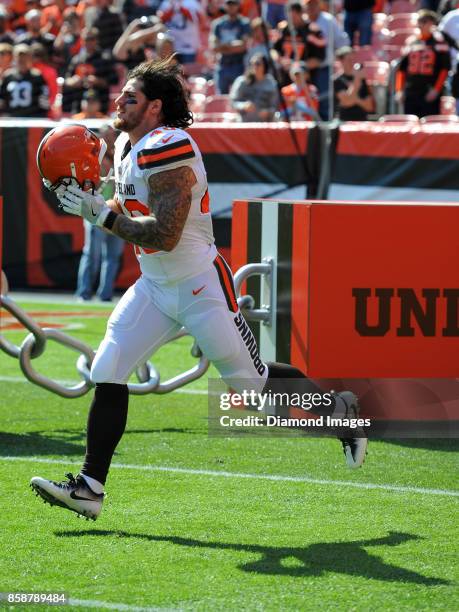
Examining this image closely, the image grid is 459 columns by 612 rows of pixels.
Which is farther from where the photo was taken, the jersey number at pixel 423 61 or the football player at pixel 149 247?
the jersey number at pixel 423 61

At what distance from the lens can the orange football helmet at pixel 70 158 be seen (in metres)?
4.91

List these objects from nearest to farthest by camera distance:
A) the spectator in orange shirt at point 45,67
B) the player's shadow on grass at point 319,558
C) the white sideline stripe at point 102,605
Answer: the white sideline stripe at point 102,605 → the player's shadow on grass at point 319,558 → the spectator in orange shirt at point 45,67

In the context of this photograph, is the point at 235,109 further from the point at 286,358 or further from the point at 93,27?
the point at 286,358

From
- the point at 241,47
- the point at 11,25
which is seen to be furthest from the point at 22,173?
the point at 11,25

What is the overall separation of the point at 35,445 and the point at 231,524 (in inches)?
72.4

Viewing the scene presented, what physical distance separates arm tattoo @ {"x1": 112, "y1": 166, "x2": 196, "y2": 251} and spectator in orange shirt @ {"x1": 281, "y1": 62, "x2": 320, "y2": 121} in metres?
8.88

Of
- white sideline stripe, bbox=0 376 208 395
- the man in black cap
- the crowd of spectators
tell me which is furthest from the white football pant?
the man in black cap

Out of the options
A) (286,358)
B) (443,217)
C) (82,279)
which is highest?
(443,217)

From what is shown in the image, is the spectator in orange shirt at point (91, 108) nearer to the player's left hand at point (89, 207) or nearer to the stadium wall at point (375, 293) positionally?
the stadium wall at point (375, 293)

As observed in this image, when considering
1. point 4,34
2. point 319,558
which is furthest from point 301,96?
point 319,558

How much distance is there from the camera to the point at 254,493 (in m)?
5.48

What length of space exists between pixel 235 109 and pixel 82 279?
2818 mm

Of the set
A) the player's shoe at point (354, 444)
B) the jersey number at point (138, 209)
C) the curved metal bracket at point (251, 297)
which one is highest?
the jersey number at point (138, 209)

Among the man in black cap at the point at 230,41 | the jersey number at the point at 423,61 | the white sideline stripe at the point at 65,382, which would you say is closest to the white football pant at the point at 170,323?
the white sideline stripe at the point at 65,382
